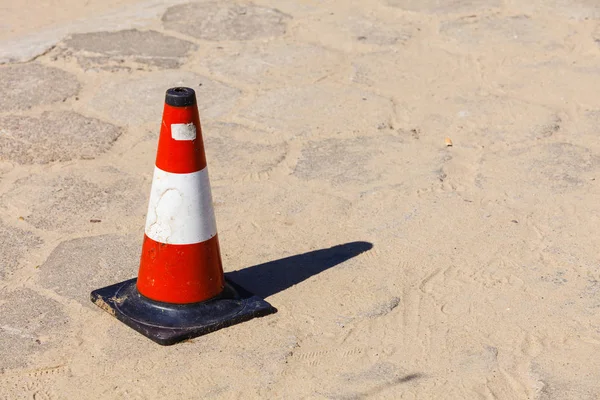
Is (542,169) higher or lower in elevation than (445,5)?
lower

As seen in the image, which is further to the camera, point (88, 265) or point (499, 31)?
point (499, 31)

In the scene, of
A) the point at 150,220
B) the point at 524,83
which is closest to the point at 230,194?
the point at 150,220

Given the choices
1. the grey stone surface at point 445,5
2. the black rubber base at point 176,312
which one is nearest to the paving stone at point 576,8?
the grey stone surface at point 445,5

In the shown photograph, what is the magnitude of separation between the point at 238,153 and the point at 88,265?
1019 mm

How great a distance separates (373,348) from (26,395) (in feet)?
3.12

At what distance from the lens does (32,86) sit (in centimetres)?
434

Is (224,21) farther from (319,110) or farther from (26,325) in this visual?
(26,325)

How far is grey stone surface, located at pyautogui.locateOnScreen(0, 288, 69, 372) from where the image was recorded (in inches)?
99.2

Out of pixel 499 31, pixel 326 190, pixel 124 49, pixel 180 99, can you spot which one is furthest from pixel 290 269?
pixel 499 31

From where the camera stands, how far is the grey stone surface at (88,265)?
286 centimetres

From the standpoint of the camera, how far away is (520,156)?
149 inches

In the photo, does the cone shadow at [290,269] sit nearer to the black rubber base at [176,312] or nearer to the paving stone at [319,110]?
the black rubber base at [176,312]

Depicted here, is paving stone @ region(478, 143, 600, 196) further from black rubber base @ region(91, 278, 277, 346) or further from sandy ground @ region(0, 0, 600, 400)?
black rubber base @ region(91, 278, 277, 346)

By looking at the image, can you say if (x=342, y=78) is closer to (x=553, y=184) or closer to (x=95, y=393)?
(x=553, y=184)
